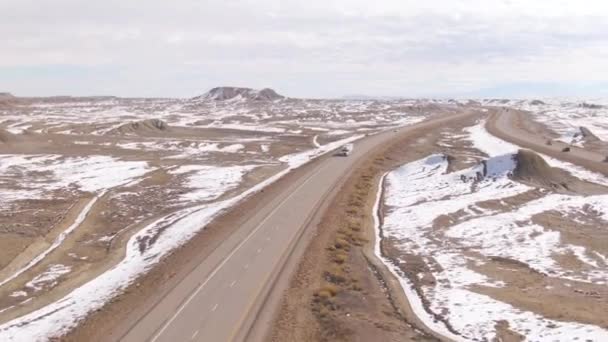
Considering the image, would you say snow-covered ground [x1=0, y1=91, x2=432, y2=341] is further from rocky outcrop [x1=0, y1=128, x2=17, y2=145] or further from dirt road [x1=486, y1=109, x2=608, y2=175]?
dirt road [x1=486, y1=109, x2=608, y2=175]

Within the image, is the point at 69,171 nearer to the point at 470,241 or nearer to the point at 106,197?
the point at 106,197

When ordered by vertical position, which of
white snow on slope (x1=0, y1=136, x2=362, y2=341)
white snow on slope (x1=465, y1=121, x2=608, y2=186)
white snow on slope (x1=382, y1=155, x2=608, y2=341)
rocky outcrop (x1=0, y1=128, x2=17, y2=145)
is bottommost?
white snow on slope (x1=0, y1=136, x2=362, y2=341)

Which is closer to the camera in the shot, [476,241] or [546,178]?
[476,241]

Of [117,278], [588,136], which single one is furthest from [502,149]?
[117,278]

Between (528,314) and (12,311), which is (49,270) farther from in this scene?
(528,314)

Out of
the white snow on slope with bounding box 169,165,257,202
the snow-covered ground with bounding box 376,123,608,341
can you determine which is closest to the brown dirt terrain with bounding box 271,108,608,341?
the snow-covered ground with bounding box 376,123,608,341
